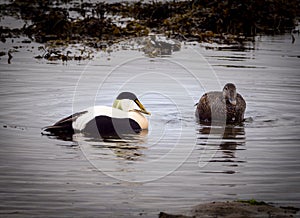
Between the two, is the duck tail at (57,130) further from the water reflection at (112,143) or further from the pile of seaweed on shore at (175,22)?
the pile of seaweed on shore at (175,22)

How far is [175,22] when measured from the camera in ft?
68.7

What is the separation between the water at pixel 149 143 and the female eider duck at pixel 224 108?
0.21 meters

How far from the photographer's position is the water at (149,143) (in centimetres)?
645

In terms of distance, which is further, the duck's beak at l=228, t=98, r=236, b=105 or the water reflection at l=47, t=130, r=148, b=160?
the duck's beak at l=228, t=98, r=236, b=105

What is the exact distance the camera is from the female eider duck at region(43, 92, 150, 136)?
9.36 meters

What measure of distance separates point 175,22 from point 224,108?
1049cm

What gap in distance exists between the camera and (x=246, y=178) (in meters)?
7.23

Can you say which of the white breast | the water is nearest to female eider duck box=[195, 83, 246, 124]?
the water

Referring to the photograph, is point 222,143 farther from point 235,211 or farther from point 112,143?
point 235,211

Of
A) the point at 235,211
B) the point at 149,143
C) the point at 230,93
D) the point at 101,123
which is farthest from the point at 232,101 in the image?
the point at 235,211

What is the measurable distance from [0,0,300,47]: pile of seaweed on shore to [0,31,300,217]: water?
3.21m

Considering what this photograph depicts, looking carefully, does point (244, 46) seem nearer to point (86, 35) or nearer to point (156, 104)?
point (86, 35)

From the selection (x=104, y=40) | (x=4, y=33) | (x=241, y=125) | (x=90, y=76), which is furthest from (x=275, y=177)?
(x=4, y=33)

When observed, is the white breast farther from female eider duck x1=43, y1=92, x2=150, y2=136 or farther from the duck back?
the duck back
